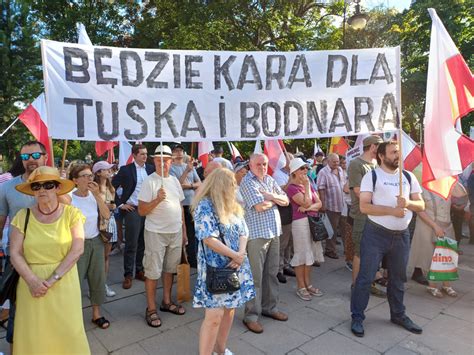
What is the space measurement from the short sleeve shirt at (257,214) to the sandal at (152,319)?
1.29m

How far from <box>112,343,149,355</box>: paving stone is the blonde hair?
145cm

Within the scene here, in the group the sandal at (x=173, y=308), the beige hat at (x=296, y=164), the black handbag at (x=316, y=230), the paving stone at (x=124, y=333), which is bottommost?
the paving stone at (x=124, y=333)

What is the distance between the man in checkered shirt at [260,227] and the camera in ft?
11.1

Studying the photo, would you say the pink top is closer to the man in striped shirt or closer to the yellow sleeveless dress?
the man in striped shirt

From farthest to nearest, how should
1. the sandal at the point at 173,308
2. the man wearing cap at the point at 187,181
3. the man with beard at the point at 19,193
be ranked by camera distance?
the man wearing cap at the point at 187,181 < the sandal at the point at 173,308 < the man with beard at the point at 19,193

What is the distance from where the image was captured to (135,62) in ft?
10.5

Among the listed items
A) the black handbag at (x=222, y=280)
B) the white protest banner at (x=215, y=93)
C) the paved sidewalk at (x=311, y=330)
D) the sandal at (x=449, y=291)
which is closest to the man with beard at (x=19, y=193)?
the white protest banner at (x=215, y=93)

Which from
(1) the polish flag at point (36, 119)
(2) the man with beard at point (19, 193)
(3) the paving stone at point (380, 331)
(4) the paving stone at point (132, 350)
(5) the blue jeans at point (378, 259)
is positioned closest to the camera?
(2) the man with beard at point (19, 193)

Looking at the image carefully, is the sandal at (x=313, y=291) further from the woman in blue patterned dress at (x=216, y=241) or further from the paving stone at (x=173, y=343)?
the woman in blue patterned dress at (x=216, y=241)

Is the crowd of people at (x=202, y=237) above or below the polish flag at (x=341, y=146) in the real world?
below

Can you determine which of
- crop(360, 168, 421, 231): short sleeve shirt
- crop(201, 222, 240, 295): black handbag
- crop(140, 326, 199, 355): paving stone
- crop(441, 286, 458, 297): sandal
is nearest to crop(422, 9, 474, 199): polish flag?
crop(360, 168, 421, 231): short sleeve shirt

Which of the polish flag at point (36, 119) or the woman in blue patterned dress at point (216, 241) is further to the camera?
the polish flag at point (36, 119)

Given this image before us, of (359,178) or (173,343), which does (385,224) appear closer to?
(359,178)

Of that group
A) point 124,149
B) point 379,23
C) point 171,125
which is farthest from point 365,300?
point 379,23
